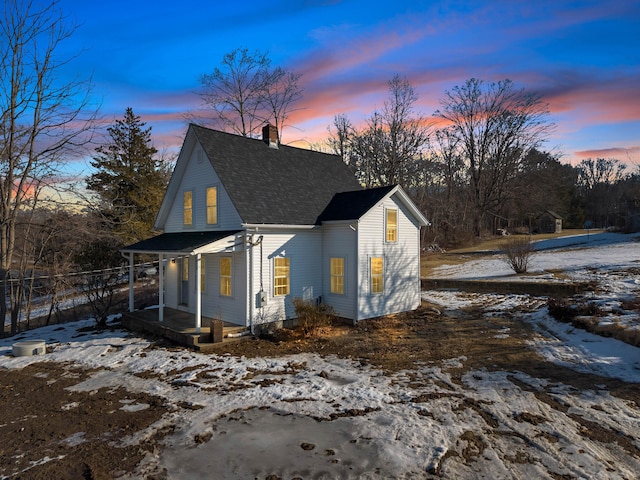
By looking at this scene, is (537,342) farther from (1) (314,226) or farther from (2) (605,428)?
(1) (314,226)

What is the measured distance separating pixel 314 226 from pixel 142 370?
23.8 ft

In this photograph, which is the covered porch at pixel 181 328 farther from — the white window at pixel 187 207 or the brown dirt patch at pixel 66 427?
the white window at pixel 187 207

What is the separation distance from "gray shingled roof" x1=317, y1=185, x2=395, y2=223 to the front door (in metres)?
5.59

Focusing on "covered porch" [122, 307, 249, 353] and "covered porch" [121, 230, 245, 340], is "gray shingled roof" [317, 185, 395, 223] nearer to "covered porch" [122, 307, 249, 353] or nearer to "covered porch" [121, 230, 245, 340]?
"covered porch" [121, 230, 245, 340]

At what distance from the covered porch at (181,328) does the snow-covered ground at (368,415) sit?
25.9 inches

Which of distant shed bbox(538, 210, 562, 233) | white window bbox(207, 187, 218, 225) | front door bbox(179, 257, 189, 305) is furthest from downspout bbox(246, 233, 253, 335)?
distant shed bbox(538, 210, 562, 233)

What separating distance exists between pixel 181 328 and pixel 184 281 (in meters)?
3.57

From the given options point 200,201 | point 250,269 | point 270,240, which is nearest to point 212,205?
point 200,201

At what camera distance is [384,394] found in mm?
7867

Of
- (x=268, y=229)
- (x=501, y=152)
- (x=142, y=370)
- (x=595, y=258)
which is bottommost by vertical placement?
(x=142, y=370)

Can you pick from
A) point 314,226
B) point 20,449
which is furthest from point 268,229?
point 20,449

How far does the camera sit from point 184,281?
52.8ft

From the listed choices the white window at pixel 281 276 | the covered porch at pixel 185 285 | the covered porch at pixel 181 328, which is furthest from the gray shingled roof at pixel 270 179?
the covered porch at pixel 181 328

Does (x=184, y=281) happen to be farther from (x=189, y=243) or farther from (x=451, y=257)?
(x=451, y=257)
